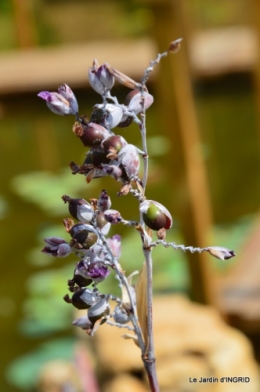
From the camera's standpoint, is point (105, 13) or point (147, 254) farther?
point (105, 13)

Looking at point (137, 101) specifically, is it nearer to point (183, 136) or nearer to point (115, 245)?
point (115, 245)

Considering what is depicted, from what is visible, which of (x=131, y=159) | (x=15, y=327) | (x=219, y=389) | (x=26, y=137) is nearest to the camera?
(x=131, y=159)

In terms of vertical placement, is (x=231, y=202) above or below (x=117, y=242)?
below

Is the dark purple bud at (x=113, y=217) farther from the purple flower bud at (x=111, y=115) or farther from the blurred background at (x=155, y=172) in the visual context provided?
the blurred background at (x=155, y=172)

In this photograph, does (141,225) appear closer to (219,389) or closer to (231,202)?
(219,389)

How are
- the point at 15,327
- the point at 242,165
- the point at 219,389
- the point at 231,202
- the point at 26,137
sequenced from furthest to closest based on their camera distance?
1. the point at 242,165
2. the point at 26,137
3. the point at 231,202
4. the point at 15,327
5. the point at 219,389

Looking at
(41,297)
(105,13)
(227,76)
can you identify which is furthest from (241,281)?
(105,13)

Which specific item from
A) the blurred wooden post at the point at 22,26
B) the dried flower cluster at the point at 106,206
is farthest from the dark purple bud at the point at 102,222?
the blurred wooden post at the point at 22,26
